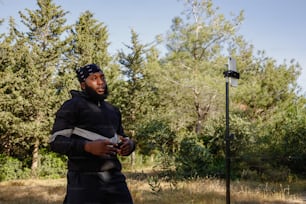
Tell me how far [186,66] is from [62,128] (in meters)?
13.4

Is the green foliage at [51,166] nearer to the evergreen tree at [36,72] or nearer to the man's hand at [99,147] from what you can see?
the evergreen tree at [36,72]

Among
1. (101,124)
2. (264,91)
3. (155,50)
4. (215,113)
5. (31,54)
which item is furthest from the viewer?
(155,50)

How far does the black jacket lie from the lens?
1.98 m

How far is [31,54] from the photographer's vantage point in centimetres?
1620

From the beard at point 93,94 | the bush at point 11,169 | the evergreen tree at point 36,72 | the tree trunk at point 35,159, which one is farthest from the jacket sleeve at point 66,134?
the bush at point 11,169

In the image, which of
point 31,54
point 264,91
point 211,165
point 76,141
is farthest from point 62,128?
point 264,91

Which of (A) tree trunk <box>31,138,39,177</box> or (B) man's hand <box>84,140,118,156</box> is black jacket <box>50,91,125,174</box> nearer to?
(B) man's hand <box>84,140,118,156</box>

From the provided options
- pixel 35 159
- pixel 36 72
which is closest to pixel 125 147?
pixel 36 72

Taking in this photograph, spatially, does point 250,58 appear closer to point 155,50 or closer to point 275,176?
point 155,50

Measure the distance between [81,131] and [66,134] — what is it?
10 cm

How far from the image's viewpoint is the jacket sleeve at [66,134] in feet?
6.39

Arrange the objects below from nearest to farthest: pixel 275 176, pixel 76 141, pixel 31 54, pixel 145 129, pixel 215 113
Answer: pixel 76 141 < pixel 275 176 < pixel 145 129 < pixel 215 113 < pixel 31 54

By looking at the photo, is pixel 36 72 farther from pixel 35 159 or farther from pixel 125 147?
pixel 125 147

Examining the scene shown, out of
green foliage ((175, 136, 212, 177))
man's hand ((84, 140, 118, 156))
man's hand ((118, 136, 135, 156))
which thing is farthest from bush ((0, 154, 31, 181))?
man's hand ((84, 140, 118, 156))
